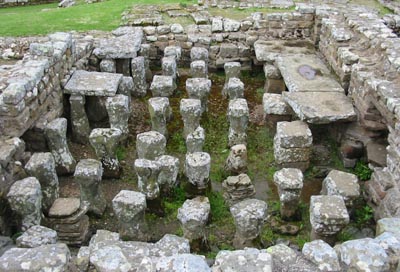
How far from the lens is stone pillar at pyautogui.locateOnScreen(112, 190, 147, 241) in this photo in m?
6.07

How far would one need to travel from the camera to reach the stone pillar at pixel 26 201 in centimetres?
610

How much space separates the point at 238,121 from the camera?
27.8 feet

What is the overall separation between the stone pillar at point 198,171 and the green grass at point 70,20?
6266mm

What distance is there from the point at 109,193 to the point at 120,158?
100cm

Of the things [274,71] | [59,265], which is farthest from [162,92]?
[59,265]

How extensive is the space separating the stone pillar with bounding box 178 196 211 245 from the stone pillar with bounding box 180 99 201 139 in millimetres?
2580

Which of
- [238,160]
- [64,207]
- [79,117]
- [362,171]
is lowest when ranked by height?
[362,171]

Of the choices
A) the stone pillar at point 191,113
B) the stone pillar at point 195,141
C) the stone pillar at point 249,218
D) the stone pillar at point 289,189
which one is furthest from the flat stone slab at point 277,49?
the stone pillar at point 249,218

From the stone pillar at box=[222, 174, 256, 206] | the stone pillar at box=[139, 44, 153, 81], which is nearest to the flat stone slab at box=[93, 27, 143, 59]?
the stone pillar at box=[139, 44, 153, 81]

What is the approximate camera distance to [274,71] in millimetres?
10258

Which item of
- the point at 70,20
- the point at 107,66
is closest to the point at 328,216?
the point at 107,66

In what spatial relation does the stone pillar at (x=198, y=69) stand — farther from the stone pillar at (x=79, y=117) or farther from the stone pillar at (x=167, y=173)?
the stone pillar at (x=167, y=173)

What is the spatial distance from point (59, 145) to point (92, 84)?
1.64m

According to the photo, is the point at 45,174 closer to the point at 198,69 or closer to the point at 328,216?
the point at 328,216
